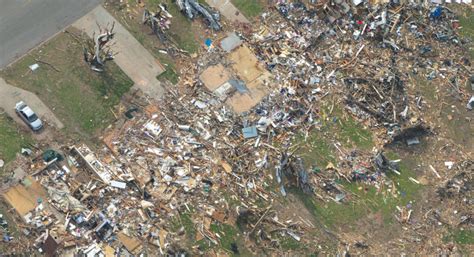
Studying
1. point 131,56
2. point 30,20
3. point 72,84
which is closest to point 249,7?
point 131,56

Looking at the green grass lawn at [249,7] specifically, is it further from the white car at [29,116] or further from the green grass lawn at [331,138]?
the white car at [29,116]

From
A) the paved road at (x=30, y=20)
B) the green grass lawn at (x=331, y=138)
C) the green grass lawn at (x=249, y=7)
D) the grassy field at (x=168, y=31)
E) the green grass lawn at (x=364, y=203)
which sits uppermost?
the paved road at (x=30, y=20)

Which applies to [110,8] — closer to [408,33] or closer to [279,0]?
[279,0]

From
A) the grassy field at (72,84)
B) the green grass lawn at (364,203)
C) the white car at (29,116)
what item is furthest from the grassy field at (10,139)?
the green grass lawn at (364,203)

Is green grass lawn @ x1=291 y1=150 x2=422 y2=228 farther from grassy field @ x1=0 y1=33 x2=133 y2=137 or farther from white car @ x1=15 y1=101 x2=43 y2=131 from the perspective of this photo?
white car @ x1=15 y1=101 x2=43 y2=131

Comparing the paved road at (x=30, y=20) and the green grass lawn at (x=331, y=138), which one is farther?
the paved road at (x=30, y=20)

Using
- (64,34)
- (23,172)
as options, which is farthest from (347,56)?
(23,172)

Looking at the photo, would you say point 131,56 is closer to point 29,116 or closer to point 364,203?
point 29,116
